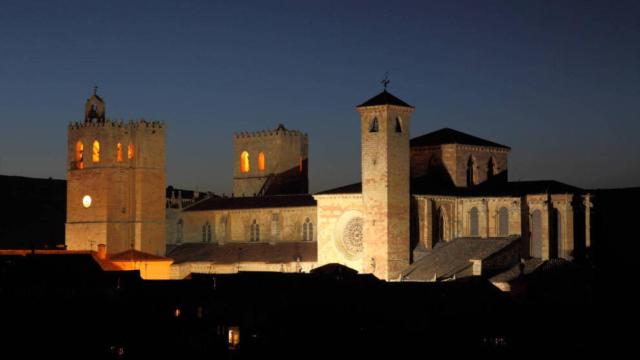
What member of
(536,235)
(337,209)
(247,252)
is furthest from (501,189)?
(247,252)

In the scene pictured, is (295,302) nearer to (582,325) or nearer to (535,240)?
(582,325)

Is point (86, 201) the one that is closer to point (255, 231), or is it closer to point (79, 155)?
point (79, 155)

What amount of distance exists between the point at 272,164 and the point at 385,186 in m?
31.0

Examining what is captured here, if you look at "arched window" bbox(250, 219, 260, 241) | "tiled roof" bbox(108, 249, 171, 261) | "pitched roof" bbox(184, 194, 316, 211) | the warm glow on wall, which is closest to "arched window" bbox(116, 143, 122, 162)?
the warm glow on wall

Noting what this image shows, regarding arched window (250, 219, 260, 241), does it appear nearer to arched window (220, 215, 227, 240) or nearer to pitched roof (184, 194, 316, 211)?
pitched roof (184, 194, 316, 211)

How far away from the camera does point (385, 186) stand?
70688 mm

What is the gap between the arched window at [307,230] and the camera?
83438 mm

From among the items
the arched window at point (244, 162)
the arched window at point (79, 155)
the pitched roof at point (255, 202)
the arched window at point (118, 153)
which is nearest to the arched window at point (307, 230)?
the pitched roof at point (255, 202)

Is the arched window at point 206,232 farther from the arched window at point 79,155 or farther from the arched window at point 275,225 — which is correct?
the arched window at point 79,155

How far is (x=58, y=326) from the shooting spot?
1970 inches

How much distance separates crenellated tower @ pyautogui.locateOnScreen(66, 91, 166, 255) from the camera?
8788 centimetres

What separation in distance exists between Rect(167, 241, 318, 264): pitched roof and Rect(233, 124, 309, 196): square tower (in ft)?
38.7

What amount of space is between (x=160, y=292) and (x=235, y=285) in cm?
331

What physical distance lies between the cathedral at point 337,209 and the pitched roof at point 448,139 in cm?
15
